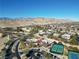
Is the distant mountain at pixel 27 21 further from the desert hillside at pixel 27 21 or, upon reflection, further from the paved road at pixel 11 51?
the paved road at pixel 11 51

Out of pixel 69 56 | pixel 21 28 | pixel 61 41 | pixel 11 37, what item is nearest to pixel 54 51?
pixel 69 56

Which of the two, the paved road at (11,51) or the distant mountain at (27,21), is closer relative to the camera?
the paved road at (11,51)

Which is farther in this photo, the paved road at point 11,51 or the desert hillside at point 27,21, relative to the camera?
the desert hillside at point 27,21

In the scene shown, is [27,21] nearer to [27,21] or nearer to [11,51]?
[27,21]

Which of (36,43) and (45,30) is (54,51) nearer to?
(36,43)

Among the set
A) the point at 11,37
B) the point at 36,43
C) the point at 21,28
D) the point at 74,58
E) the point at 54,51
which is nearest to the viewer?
the point at 74,58

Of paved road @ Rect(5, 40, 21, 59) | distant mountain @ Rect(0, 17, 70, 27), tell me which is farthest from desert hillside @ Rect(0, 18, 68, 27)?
paved road @ Rect(5, 40, 21, 59)

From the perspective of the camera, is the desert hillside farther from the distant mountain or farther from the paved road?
the paved road

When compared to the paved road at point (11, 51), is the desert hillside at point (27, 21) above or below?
above

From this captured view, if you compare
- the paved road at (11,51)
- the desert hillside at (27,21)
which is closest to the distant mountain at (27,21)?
the desert hillside at (27,21)

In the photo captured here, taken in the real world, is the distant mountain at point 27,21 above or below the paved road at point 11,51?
above

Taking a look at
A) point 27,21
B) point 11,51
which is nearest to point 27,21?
point 27,21
